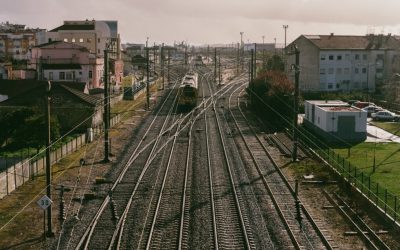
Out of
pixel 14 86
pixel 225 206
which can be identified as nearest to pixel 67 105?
pixel 14 86

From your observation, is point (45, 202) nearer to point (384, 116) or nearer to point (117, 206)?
point (117, 206)

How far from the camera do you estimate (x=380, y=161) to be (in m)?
33.5

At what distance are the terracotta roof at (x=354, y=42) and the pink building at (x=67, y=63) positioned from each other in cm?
2740

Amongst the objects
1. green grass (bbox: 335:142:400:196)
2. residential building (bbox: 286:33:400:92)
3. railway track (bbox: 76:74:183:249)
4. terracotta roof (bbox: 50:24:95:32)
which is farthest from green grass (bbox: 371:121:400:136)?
terracotta roof (bbox: 50:24:95:32)

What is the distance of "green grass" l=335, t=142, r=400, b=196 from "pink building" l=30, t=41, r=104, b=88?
132 feet

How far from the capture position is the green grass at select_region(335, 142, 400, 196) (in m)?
28.4

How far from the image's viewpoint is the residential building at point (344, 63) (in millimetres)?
73688

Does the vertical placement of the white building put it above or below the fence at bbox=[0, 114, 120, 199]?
above

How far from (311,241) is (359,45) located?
199ft

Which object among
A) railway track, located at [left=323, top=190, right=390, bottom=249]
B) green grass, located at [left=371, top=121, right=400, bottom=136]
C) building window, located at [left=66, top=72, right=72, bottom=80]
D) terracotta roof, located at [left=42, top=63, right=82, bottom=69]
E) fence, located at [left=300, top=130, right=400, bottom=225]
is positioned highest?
terracotta roof, located at [left=42, top=63, right=82, bottom=69]

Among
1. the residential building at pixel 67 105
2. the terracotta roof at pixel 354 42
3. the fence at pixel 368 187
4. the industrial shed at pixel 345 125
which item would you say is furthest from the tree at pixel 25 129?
the terracotta roof at pixel 354 42

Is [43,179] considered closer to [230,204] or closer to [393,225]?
[230,204]

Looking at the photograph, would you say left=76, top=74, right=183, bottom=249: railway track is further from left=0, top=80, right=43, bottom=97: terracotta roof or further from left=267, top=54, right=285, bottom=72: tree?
left=267, top=54, right=285, bottom=72: tree

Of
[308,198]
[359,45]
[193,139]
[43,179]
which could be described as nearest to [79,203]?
[43,179]
